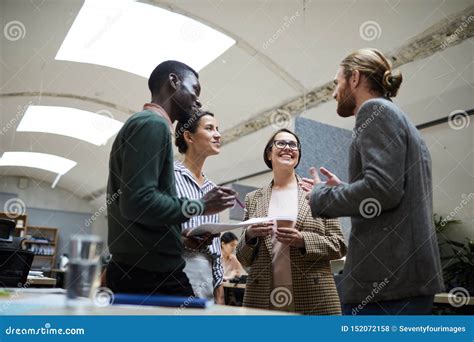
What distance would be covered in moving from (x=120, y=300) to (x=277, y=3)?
2126 mm

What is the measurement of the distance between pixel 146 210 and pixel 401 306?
0.64 metres

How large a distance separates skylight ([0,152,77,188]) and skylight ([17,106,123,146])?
0.11 metres

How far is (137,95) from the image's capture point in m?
1.77

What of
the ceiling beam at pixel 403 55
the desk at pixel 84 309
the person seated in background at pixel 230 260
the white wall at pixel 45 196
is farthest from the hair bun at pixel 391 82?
the person seated in background at pixel 230 260

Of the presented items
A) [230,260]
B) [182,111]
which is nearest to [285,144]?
[182,111]

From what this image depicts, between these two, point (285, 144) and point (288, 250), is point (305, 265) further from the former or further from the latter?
point (285, 144)

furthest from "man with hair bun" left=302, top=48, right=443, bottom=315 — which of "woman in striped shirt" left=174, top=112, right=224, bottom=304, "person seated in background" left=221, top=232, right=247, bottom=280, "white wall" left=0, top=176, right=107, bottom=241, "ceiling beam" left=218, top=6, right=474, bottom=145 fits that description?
"person seated in background" left=221, top=232, right=247, bottom=280

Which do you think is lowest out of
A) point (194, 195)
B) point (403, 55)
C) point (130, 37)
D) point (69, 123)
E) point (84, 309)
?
point (84, 309)

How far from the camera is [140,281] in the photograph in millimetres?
1062

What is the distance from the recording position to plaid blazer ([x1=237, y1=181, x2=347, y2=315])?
1462mm

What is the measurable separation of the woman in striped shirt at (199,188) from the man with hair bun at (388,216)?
1.47 feet

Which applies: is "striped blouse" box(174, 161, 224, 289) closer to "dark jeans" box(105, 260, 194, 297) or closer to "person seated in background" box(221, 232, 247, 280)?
"dark jeans" box(105, 260, 194, 297)
